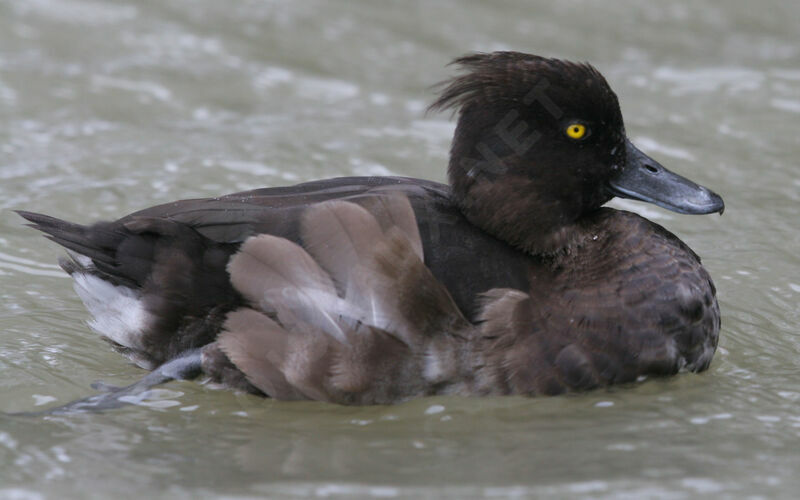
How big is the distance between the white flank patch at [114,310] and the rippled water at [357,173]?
0.54ft

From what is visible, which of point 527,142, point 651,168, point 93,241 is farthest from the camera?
point 651,168

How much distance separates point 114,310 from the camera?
430 cm

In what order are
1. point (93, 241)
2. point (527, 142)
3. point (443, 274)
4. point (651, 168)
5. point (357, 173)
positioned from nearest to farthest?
1. point (443, 274)
2. point (93, 241)
3. point (527, 142)
4. point (651, 168)
5. point (357, 173)

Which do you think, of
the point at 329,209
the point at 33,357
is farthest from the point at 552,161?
the point at 33,357

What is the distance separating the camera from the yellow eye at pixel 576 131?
4383 mm

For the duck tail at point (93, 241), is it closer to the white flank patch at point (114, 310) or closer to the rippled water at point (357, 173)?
the white flank patch at point (114, 310)

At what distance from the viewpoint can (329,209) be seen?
160 inches

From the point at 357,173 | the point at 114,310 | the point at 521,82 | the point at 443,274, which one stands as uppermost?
the point at 521,82

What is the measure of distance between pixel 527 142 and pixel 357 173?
2.15 m

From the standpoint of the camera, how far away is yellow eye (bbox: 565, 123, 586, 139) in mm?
4383

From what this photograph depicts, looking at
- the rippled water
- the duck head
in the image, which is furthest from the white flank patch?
the duck head

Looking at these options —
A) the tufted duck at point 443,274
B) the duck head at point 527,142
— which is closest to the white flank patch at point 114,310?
the tufted duck at point 443,274

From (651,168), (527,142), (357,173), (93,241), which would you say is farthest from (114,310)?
(357,173)

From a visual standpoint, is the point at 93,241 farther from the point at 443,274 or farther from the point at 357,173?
the point at 357,173
